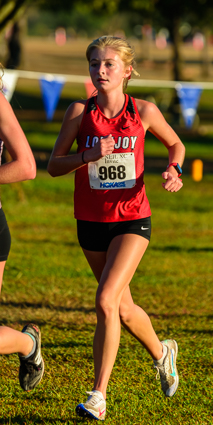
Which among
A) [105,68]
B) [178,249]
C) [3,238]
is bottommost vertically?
[178,249]

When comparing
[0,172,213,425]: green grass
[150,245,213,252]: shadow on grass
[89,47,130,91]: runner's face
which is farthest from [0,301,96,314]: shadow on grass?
[150,245,213,252]: shadow on grass

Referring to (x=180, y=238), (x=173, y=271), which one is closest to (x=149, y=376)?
(x=173, y=271)

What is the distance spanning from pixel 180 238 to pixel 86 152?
236 inches

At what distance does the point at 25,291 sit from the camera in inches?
252

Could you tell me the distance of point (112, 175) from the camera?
12.0 feet

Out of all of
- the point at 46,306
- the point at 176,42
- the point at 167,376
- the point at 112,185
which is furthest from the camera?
the point at 176,42

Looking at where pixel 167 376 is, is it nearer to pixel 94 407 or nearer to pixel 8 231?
pixel 94 407

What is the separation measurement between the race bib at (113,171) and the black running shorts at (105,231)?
21cm

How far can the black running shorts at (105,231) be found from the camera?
12.1ft

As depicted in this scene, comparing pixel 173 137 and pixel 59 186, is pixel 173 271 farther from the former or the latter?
pixel 59 186

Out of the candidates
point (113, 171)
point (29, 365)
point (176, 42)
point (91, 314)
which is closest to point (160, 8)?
point (176, 42)

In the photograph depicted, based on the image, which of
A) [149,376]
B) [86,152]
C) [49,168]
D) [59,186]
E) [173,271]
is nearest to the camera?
[86,152]

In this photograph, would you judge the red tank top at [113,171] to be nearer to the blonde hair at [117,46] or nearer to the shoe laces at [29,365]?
the blonde hair at [117,46]

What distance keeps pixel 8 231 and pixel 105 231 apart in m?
0.60
